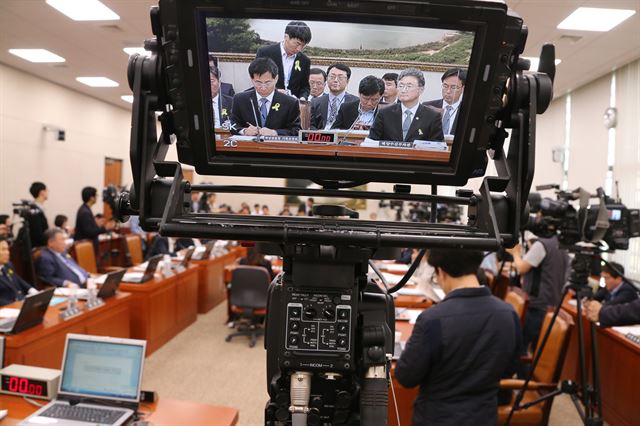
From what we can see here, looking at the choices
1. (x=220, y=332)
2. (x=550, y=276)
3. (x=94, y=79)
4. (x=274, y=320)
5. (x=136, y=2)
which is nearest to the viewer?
(x=274, y=320)

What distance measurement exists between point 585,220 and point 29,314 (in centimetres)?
344

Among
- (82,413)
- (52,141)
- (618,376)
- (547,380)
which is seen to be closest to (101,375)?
(82,413)

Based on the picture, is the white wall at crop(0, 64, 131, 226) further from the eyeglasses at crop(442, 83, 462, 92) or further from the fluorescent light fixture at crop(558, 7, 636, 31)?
the eyeglasses at crop(442, 83, 462, 92)

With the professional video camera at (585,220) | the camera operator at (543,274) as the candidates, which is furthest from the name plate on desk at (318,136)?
the camera operator at (543,274)

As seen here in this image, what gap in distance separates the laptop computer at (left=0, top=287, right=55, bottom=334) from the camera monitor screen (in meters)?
2.55

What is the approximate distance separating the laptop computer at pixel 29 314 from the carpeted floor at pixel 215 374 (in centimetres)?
126

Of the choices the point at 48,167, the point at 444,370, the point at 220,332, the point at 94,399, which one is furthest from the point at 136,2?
the point at 48,167

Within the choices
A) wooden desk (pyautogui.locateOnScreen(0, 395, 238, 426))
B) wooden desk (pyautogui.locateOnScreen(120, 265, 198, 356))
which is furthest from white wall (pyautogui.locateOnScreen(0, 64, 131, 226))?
wooden desk (pyautogui.locateOnScreen(0, 395, 238, 426))

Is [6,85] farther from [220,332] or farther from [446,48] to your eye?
[446,48]

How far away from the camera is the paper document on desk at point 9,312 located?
321 cm

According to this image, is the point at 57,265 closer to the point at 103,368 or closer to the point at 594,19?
the point at 103,368

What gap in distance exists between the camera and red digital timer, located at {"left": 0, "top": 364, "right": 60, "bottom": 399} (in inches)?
81.2

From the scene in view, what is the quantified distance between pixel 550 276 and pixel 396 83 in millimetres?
4003

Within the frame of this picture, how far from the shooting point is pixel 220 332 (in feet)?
18.2
